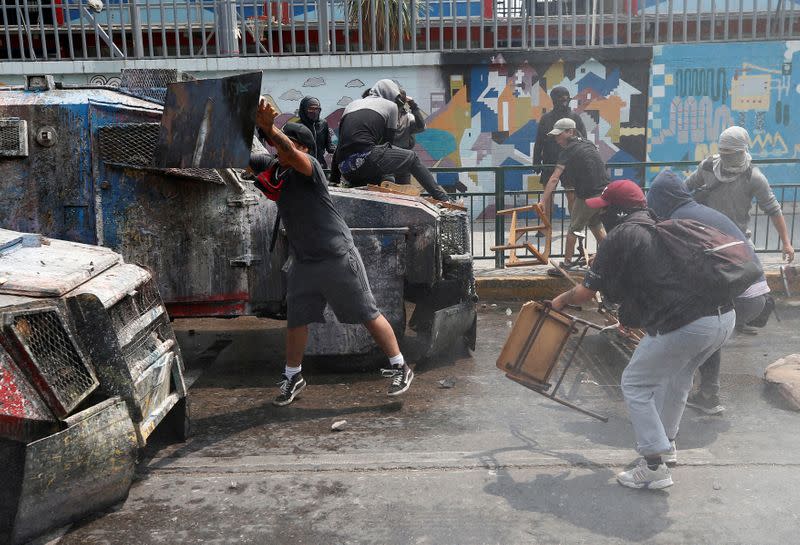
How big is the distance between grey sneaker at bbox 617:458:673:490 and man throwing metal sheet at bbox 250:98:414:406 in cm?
174

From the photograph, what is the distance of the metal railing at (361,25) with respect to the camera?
42.1ft

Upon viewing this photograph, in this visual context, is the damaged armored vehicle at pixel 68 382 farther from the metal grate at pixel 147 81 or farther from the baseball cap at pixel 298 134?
the metal grate at pixel 147 81

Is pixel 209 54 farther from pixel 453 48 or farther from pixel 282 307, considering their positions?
pixel 282 307

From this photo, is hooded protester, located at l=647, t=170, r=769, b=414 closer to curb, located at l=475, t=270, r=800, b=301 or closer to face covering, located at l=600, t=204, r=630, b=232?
face covering, located at l=600, t=204, r=630, b=232

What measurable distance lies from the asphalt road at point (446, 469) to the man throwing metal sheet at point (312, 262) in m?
0.42

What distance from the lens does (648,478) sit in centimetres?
425

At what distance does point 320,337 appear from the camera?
6.18 meters

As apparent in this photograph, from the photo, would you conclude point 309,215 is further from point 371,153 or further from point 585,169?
point 585,169

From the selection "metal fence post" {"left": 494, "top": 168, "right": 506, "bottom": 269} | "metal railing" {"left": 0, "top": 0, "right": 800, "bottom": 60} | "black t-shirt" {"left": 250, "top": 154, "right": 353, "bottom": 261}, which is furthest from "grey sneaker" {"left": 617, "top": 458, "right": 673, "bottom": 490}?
"metal railing" {"left": 0, "top": 0, "right": 800, "bottom": 60}

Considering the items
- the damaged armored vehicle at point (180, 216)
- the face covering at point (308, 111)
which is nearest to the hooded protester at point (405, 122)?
the face covering at point (308, 111)

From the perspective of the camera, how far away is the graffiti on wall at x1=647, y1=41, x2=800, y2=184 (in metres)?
13.4

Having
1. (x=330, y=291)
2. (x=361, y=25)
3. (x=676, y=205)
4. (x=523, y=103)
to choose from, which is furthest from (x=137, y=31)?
(x=676, y=205)

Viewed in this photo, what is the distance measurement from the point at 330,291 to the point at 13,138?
2255mm

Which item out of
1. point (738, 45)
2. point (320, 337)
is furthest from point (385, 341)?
point (738, 45)
